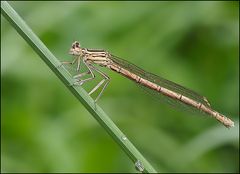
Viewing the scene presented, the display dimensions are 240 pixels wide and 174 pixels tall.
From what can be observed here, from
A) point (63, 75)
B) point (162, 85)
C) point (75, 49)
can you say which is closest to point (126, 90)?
point (162, 85)

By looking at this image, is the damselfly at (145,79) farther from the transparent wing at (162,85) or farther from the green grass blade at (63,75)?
the green grass blade at (63,75)

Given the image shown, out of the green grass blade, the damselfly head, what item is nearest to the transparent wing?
the damselfly head

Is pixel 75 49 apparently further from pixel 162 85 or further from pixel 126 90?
pixel 126 90

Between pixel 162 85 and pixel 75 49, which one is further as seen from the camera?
pixel 162 85

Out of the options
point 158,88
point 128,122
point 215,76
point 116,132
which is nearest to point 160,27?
point 215,76

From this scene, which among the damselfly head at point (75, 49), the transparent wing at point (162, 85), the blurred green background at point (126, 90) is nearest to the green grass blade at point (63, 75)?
the damselfly head at point (75, 49)

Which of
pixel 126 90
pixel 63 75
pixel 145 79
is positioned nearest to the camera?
pixel 63 75
